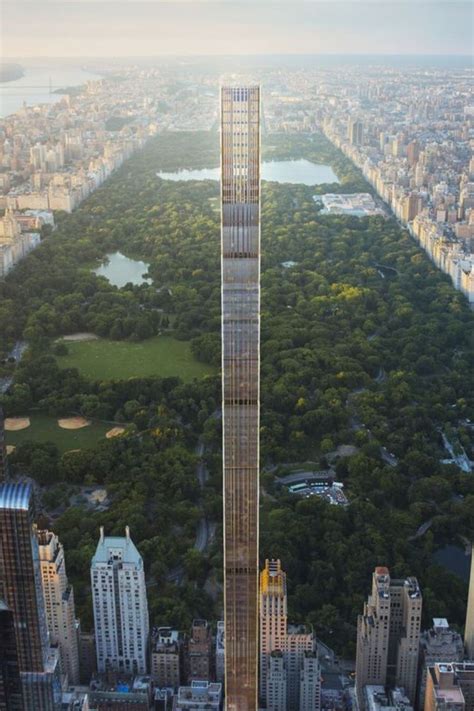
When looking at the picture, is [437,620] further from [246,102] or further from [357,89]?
[357,89]

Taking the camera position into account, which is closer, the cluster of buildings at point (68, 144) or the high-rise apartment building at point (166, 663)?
the high-rise apartment building at point (166, 663)

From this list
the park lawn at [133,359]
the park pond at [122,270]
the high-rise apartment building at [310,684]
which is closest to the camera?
the high-rise apartment building at [310,684]

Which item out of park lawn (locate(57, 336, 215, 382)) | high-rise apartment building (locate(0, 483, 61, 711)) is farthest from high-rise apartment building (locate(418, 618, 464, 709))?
park lawn (locate(57, 336, 215, 382))

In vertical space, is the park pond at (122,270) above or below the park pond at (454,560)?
above

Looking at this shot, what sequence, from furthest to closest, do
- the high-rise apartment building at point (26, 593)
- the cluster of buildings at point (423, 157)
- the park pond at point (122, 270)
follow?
the cluster of buildings at point (423, 157)
the park pond at point (122, 270)
the high-rise apartment building at point (26, 593)

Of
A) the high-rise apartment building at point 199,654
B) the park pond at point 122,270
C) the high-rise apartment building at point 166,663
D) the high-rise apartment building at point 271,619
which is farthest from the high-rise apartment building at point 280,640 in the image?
the park pond at point 122,270

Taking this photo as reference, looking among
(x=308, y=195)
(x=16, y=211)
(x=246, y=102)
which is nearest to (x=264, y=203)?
(x=308, y=195)

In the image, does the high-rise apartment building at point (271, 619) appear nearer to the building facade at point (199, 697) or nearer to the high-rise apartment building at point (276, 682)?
the high-rise apartment building at point (276, 682)
